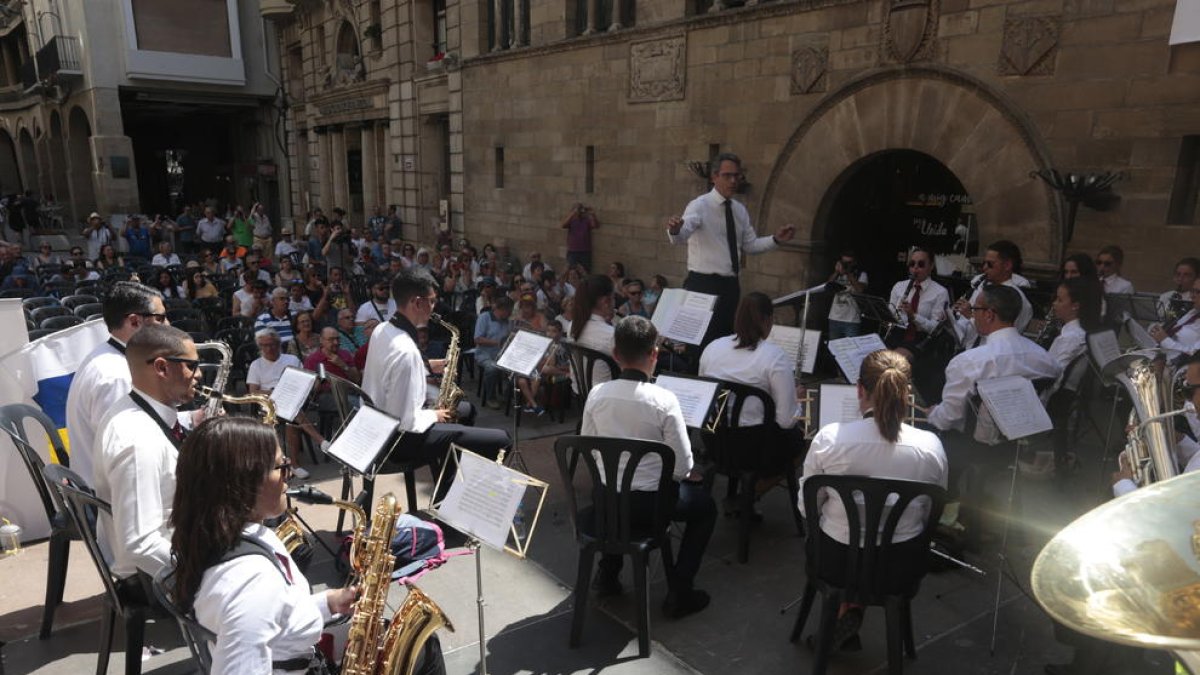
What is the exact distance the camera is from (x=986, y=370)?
4.46m

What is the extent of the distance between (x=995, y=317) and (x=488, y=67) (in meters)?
12.9

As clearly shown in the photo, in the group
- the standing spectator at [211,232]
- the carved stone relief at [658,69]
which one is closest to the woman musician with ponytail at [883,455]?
the carved stone relief at [658,69]

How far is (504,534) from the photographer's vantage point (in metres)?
2.91

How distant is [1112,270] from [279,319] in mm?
8757

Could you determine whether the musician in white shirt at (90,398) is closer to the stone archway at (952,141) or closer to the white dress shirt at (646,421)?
the white dress shirt at (646,421)

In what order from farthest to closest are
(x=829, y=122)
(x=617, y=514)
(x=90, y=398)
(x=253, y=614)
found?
(x=829, y=122) < (x=617, y=514) < (x=90, y=398) < (x=253, y=614)

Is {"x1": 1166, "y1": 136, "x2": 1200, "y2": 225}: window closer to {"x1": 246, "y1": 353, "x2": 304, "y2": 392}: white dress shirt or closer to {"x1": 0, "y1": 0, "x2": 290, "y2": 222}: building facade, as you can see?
{"x1": 246, "y1": 353, "x2": 304, "y2": 392}: white dress shirt

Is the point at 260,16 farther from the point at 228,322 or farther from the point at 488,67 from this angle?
the point at 228,322

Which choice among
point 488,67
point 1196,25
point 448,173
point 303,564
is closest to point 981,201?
point 1196,25

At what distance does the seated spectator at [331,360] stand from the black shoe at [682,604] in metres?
4.04

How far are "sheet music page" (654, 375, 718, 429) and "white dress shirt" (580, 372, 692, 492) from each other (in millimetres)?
384

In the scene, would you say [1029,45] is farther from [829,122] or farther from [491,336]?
[491,336]

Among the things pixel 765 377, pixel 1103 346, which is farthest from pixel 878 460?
pixel 1103 346

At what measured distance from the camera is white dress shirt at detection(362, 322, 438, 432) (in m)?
4.49
